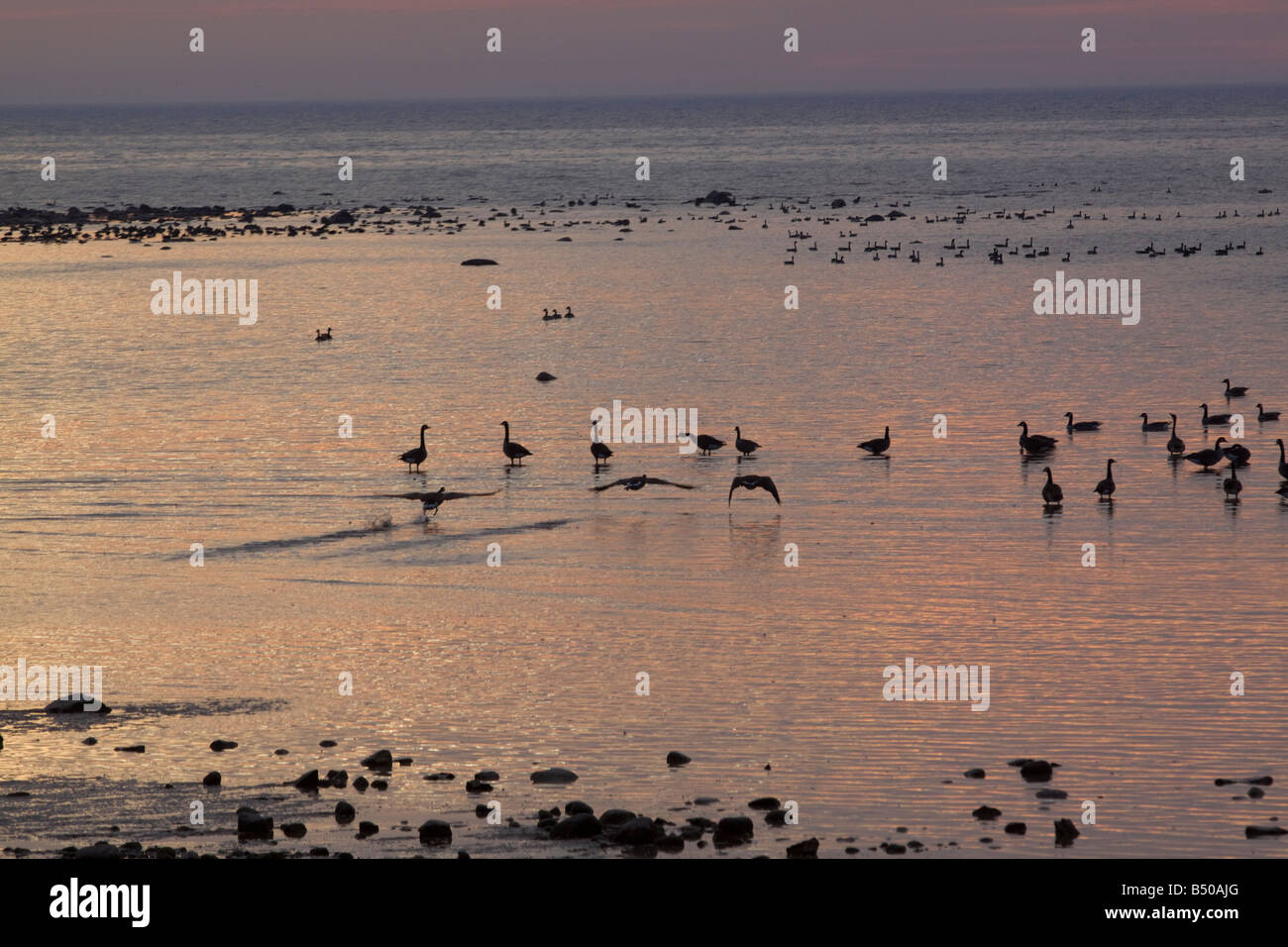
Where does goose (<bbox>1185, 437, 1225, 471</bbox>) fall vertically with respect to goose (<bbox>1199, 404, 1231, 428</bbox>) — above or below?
below

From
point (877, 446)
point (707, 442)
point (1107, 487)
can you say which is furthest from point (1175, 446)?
point (707, 442)

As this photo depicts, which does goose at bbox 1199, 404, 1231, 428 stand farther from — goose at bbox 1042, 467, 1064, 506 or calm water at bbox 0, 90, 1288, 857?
goose at bbox 1042, 467, 1064, 506

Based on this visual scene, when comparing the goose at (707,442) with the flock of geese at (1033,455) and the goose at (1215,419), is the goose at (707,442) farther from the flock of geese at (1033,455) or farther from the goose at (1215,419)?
the goose at (1215,419)

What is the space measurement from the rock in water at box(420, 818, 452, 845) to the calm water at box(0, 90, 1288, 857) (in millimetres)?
306

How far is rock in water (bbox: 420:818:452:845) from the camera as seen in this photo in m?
14.1

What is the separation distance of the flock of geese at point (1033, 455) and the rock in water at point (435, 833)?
48.6ft

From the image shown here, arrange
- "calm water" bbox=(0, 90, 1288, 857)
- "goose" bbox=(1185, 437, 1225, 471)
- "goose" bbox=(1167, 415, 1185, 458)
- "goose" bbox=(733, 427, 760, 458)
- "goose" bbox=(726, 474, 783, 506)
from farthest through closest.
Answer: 1. "goose" bbox=(733, 427, 760, 458)
2. "goose" bbox=(1167, 415, 1185, 458)
3. "goose" bbox=(1185, 437, 1225, 471)
4. "goose" bbox=(726, 474, 783, 506)
5. "calm water" bbox=(0, 90, 1288, 857)

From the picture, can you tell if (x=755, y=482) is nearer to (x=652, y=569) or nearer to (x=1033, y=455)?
(x=652, y=569)

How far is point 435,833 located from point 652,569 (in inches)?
460

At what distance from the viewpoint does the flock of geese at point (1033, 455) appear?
29.4 m

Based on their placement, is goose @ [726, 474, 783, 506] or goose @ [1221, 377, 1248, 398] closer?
goose @ [726, 474, 783, 506]

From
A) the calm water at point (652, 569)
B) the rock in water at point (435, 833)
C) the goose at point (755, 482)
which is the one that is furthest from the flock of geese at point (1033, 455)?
the rock in water at point (435, 833)

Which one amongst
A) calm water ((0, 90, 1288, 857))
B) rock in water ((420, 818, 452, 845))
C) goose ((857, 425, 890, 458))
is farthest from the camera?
goose ((857, 425, 890, 458))

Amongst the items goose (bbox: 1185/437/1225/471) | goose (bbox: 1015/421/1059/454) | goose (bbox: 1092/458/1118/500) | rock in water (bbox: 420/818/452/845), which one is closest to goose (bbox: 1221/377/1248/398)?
goose (bbox: 1185/437/1225/471)
